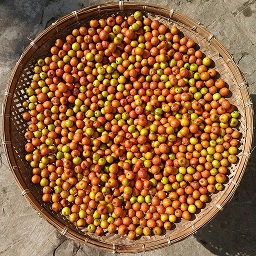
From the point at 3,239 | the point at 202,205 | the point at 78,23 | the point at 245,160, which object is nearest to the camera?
the point at 245,160

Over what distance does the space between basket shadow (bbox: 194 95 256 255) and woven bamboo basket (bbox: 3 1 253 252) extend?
106 cm

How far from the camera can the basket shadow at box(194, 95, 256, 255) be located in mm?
4441

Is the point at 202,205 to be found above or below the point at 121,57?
below

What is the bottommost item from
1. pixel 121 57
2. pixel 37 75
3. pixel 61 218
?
pixel 61 218

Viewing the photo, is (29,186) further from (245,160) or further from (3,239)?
(245,160)

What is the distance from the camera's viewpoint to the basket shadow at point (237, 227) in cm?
444

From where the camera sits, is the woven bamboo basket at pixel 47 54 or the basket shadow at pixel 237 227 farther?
the basket shadow at pixel 237 227

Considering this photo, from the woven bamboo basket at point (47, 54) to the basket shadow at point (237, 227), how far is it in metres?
1.06

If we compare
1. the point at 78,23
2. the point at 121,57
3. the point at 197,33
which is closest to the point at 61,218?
the point at 121,57

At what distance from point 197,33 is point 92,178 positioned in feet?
7.00

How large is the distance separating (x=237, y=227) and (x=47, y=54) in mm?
3532

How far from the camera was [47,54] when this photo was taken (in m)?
3.96

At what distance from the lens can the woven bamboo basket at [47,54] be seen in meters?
3.47

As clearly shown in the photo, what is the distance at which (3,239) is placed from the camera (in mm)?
4578
